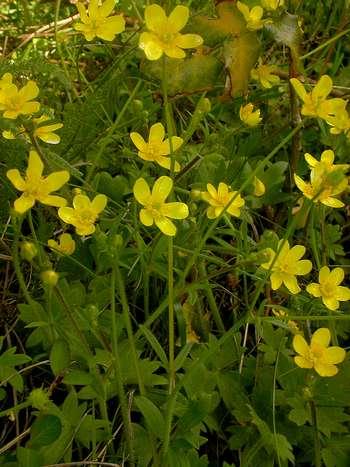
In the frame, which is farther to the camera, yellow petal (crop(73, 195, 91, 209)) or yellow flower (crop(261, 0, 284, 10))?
yellow flower (crop(261, 0, 284, 10))

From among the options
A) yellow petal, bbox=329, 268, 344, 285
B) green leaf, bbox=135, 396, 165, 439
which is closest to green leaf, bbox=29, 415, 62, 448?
green leaf, bbox=135, 396, 165, 439

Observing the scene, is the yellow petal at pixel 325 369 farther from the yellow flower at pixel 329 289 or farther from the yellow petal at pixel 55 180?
the yellow petal at pixel 55 180

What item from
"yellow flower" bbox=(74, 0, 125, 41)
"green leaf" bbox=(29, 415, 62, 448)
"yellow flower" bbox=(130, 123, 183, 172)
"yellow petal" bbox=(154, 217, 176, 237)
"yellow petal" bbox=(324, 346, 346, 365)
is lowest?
"yellow petal" bbox=(324, 346, 346, 365)

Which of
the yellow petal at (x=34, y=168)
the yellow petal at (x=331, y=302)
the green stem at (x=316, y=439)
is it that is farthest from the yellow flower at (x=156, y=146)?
the green stem at (x=316, y=439)

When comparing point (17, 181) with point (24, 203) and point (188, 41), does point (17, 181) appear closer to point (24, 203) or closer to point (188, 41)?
point (24, 203)

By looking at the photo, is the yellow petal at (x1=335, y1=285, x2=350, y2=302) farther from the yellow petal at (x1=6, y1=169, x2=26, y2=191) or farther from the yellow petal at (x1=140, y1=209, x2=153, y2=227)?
the yellow petal at (x1=6, y1=169, x2=26, y2=191)
